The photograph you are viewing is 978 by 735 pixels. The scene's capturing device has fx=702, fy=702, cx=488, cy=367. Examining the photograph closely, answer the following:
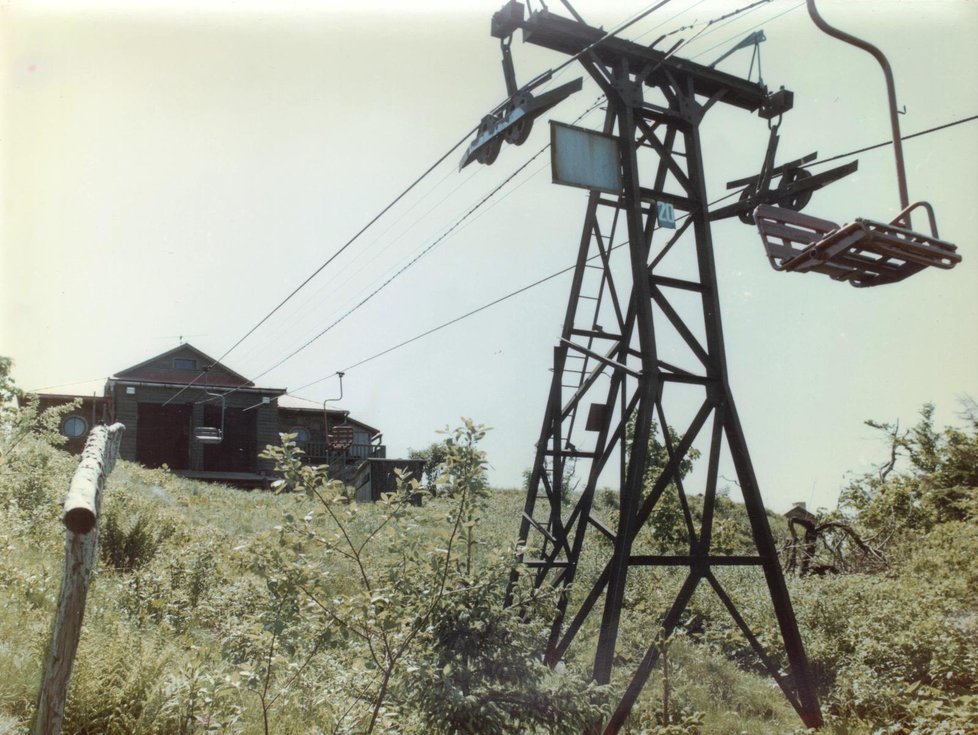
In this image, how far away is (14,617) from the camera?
22.0 ft

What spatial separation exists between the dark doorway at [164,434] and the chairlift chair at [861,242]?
105 feet

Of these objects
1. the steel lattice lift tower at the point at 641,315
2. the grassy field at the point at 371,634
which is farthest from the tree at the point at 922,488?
the steel lattice lift tower at the point at 641,315

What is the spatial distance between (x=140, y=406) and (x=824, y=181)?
31885mm

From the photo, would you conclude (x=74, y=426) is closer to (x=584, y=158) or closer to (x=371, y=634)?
(x=584, y=158)

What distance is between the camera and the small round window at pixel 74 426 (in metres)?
32.8

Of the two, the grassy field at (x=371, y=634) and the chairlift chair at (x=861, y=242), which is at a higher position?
the chairlift chair at (x=861, y=242)

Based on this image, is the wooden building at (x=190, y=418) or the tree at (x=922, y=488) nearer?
the tree at (x=922, y=488)

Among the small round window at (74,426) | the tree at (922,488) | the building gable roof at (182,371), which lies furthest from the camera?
the building gable roof at (182,371)

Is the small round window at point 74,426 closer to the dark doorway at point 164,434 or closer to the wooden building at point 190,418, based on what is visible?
the wooden building at point 190,418

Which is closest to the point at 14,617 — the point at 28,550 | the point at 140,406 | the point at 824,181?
the point at 28,550

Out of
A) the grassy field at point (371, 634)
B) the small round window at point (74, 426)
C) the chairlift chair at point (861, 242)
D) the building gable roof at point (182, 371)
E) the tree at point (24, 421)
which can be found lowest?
the grassy field at point (371, 634)

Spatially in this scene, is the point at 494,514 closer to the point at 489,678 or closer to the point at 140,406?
the point at 140,406

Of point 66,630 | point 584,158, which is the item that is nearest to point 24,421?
point 66,630

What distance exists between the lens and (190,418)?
3262cm
